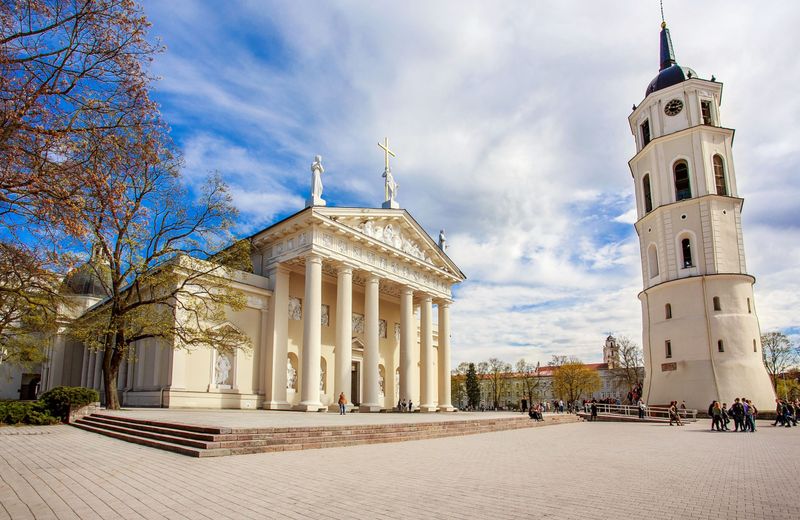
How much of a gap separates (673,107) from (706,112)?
234 cm

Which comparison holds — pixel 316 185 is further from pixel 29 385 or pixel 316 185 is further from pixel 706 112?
pixel 29 385

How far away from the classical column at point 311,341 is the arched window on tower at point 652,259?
83.4ft

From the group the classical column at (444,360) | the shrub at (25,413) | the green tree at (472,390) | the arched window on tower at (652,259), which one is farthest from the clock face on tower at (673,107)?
the green tree at (472,390)

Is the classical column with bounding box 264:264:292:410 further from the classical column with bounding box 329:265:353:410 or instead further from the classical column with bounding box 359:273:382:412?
the classical column with bounding box 359:273:382:412

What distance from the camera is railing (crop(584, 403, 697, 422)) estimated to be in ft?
101

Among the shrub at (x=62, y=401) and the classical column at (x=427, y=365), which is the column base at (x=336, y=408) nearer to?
the classical column at (x=427, y=365)

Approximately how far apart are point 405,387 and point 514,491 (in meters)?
25.6

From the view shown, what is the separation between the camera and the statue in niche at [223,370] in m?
26.8

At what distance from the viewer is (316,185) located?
1131 inches

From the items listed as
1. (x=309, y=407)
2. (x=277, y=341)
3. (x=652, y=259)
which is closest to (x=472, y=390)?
(x=652, y=259)

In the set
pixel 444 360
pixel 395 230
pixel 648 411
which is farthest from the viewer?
pixel 444 360

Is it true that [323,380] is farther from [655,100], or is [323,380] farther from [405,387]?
[655,100]

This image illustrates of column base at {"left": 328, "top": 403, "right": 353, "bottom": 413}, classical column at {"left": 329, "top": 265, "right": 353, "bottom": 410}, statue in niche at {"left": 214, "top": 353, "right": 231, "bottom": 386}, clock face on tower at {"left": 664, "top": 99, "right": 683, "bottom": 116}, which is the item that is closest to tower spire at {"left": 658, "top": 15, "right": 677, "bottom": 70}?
clock face on tower at {"left": 664, "top": 99, "right": 683, "bottom": 116}

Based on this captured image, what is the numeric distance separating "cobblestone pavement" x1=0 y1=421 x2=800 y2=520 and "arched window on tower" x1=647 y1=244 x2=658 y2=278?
26.5 meters
